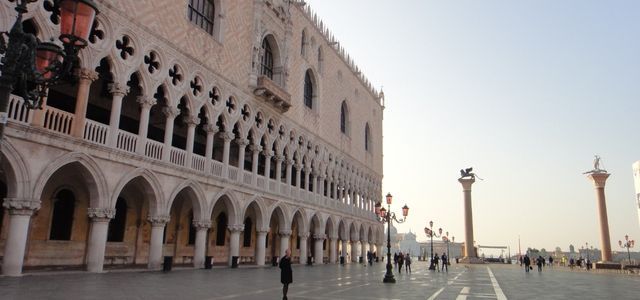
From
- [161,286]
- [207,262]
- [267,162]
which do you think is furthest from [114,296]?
[267,162]

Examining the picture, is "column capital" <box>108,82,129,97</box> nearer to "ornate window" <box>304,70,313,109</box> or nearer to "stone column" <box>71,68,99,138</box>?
"stone column" <box>71,68,99,138</box>

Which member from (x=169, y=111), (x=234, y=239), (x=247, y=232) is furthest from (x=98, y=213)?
(x=247, y=232)

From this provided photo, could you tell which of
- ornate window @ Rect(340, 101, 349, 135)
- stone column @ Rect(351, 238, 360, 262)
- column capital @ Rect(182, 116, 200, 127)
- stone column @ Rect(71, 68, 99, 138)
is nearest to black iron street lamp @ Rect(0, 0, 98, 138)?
stone column @ Rect(71, 68, 99, 138)

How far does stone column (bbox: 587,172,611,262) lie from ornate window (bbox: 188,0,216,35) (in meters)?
35.7

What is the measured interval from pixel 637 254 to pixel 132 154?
18486cm

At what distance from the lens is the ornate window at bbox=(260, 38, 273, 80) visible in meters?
26.8

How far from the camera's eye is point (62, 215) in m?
16.6

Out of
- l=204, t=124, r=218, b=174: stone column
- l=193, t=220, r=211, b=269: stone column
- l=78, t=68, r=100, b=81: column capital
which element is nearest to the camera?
l=78, t=68, r=100, b=81: column capital

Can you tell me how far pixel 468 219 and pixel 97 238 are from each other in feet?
112

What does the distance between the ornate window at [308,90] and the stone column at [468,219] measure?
18.7 metres

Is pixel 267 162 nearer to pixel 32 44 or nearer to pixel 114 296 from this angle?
pixel 114 296

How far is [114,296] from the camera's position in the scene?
9.12m

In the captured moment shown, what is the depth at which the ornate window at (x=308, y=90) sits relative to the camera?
106 feet

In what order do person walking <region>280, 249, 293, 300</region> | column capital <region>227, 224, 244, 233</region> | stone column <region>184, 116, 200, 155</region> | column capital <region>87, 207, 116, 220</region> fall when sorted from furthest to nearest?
column capital <region>227, 224, 244, 233</region>
stone column <region>184, 116, 200, 155</region>
column capital <region>87, 207, 116, 220</region>
person walking <region>280, 249, 293, 300</region>
